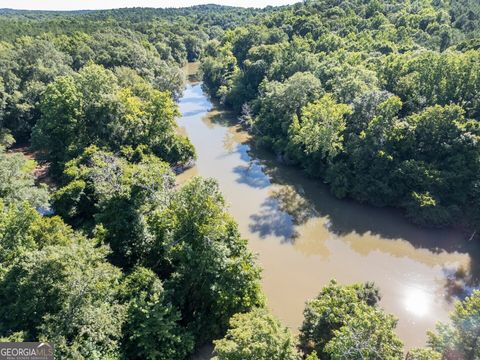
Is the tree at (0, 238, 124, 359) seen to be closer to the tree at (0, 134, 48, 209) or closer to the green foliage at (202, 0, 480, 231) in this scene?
the tree at (0, 134, 48, 209)

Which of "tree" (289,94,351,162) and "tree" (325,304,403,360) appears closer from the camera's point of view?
"tree" (325,304,403,360)

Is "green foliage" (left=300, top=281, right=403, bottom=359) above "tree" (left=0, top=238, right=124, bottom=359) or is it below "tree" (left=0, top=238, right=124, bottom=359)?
below

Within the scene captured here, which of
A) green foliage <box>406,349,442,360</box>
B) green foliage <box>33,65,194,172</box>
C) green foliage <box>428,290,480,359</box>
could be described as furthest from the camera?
green foliage <box>33,65,194,172</box>

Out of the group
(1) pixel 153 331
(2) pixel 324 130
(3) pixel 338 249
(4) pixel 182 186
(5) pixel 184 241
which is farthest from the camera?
(2) pixel 324 130

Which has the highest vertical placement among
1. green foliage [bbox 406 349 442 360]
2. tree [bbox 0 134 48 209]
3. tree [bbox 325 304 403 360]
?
tree [bbox 0 134 48 209]

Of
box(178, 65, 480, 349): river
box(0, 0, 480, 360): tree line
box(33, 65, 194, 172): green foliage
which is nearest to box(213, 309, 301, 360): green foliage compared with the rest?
box(0, 0, 480, 360): tree line

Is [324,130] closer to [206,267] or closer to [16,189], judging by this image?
[206,267]

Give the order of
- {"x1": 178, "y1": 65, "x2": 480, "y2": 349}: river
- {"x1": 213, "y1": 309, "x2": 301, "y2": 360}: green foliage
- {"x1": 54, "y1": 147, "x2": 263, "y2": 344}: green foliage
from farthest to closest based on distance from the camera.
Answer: {"x1": 178, "y1": 65, "x2": 480, "y2": 349}: river
{"x1": 54, "y1": 147, "x2": 263, "y2": 344}: green foliage
{"x1": 213, "y1": 309, "x2": 301, "y2": 360}: green foliage

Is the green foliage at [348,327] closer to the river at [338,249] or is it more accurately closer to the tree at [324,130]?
the river at [338,249]

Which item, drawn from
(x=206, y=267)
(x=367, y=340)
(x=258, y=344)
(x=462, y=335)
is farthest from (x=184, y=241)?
(x=462, y=335)
